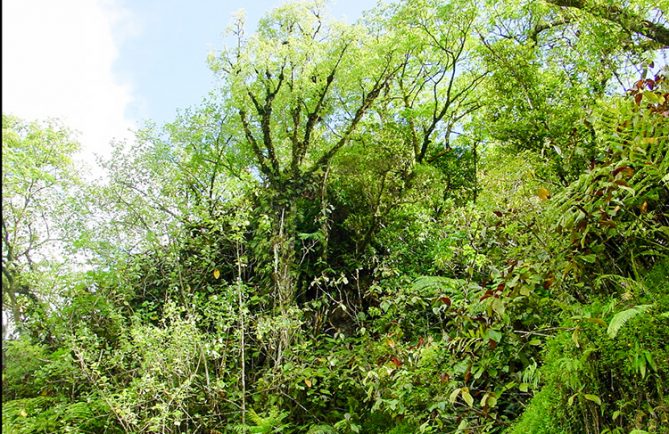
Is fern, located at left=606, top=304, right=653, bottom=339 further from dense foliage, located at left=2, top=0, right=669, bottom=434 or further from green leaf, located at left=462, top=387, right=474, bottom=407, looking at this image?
green leaf, located at left=462, top=387, right=474, bottom=407

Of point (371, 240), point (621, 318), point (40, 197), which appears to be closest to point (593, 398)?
point (621, 318)

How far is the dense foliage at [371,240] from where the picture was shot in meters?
2.09

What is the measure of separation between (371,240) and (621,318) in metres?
3.90

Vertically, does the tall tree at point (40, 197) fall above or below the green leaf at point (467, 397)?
above

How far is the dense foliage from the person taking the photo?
209 centimetres

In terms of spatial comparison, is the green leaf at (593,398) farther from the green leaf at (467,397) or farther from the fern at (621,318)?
the green leaf at (467,397)

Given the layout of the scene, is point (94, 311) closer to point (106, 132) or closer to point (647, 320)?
point (106, 132)

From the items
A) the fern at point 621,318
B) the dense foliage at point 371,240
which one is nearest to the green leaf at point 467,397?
the dense foliage at point 371,240

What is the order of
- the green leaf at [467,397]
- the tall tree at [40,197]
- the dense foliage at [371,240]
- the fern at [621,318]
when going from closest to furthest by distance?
the fern at [621,318] < the dense foliage at [371,240] < the green leaf at [467,397] < the tall tree at [40,197]

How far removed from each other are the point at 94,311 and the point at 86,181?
1435mm

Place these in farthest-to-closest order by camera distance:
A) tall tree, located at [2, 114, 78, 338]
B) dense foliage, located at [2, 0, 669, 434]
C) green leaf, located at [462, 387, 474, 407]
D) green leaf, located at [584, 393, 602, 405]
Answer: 1. tall tree, located at [2, 114, 78, 338]
2. green leaf, located at [462, 387, 474, 407]
3. dense foliage, located at [2, 0, 669, 434]
4. green leaf, located at [584, 393, 602, 405]

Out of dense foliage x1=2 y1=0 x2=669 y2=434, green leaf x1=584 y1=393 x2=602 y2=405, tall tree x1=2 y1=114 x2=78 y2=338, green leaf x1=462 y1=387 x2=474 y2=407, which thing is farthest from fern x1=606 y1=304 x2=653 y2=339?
tall tree x1=2 y1=114 x2=78 y2=338

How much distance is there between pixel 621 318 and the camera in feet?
5.34

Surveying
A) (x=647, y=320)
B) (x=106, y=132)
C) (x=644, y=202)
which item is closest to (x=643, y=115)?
(x=644, y=202)
